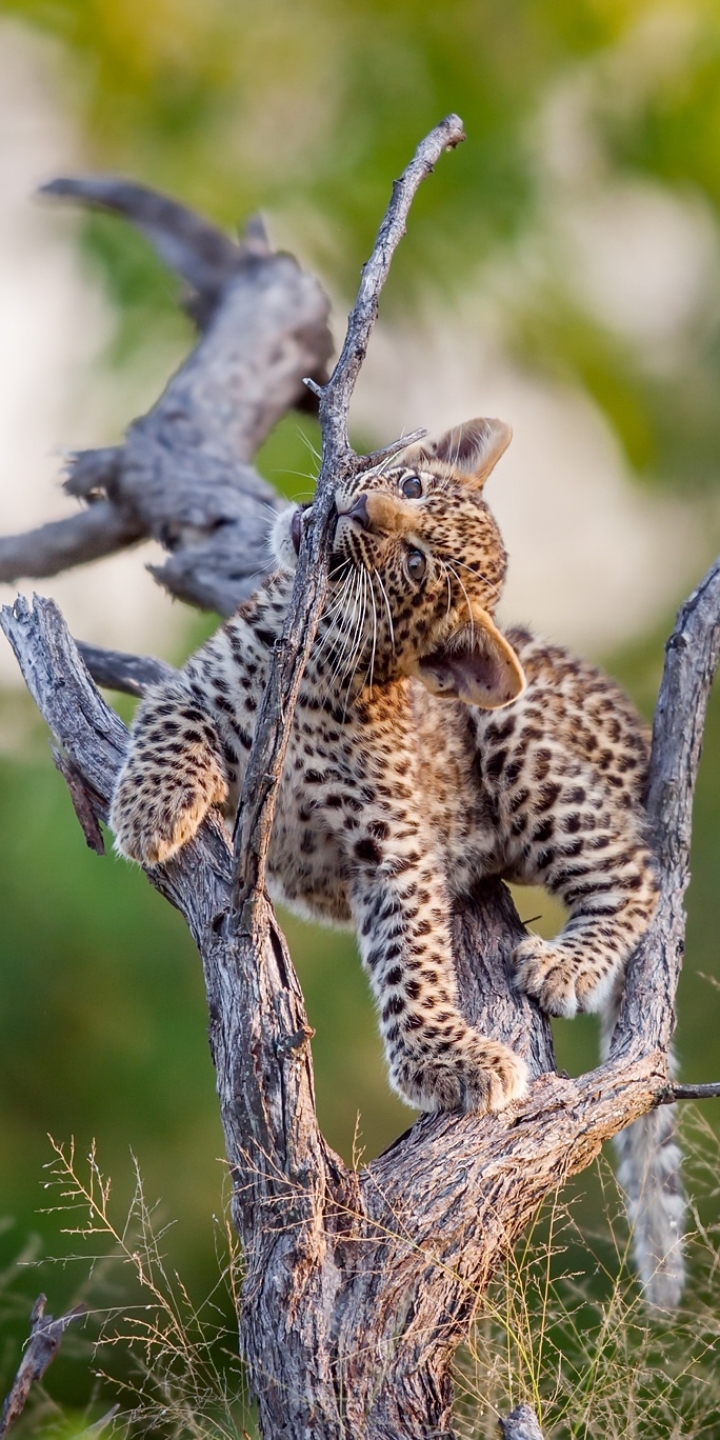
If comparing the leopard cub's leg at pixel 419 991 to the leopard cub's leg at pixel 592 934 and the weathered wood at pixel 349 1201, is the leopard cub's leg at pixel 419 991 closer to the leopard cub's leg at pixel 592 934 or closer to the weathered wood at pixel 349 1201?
the weathered wood at pixel 349 1201

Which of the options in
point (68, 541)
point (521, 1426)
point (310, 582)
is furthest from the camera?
point (68, 541)

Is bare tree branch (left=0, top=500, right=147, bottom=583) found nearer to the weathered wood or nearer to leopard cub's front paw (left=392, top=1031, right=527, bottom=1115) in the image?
the weathered wood

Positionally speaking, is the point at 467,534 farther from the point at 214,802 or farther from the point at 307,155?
the point at 307,155

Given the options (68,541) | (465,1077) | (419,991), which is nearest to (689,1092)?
(465,1077)

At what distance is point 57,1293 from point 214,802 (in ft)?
19.5

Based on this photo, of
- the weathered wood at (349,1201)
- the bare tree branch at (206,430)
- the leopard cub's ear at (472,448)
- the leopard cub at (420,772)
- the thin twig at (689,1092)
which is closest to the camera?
the weathered wood at (349,1201)

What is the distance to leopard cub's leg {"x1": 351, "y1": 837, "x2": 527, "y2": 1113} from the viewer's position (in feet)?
13.5

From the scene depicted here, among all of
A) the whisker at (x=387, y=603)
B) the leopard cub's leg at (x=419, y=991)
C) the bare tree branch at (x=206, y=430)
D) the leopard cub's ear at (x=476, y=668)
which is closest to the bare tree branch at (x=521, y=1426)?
the leopard cub's leg at (x=419, y=991)

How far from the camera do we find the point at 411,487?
4656 millimetres

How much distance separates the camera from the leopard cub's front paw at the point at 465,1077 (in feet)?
13.3

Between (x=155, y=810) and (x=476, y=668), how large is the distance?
108cm

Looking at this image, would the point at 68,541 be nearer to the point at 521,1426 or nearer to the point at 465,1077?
the point at 465,1077

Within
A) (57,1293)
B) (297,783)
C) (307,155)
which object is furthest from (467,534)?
(307,155)

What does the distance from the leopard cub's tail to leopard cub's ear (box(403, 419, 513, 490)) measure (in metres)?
1.83
